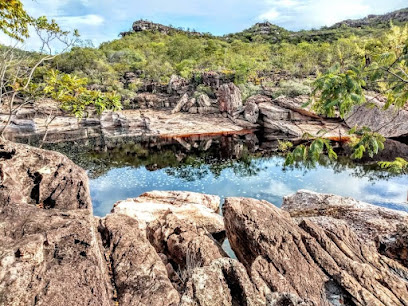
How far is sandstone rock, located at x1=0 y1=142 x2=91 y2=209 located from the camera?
4.38 meters

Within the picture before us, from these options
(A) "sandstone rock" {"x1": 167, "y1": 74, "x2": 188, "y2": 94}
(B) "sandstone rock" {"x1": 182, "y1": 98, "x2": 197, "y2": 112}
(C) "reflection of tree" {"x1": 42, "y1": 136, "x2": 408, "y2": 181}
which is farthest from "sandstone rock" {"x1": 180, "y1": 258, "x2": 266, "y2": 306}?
(A) "sandstone rock" {"x1": 167, "y1": 74, "x2": 188, "y2": 94}

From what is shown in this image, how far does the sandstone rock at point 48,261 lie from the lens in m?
2.54

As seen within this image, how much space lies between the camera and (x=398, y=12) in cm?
7675

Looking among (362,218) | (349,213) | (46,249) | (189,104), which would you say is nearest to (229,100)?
(189,104)

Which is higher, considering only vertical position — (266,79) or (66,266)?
(266,79)

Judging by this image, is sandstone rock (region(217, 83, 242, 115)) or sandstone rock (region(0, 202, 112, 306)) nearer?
sandstone rock (region(0, 202, 112, 306))

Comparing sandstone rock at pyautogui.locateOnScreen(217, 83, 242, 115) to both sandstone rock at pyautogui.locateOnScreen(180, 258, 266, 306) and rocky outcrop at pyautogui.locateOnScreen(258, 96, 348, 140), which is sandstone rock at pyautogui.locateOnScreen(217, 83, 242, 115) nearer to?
rocky outcrop at pyautogui.locateOnScreen(258, 96, 348, 140)

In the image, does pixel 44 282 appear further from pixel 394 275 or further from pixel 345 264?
pixel 394 275

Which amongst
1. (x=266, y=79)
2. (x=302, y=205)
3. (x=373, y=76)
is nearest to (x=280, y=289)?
(x=373, y=76)

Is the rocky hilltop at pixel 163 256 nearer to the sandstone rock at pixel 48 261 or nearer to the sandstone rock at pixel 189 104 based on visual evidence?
the sandstone rock at pixel 48 261

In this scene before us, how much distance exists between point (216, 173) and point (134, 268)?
13591 millimetres

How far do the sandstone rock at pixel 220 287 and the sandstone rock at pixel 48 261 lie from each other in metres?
0.87

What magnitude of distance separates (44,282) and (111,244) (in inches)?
45.9

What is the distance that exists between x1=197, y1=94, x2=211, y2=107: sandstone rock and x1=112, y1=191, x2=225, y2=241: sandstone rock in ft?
68.3
